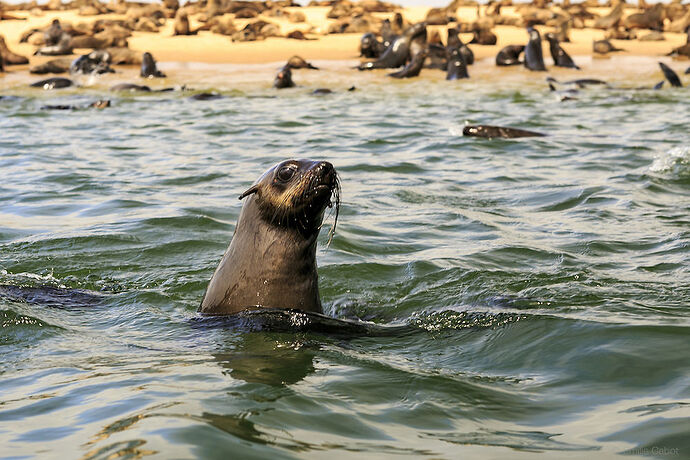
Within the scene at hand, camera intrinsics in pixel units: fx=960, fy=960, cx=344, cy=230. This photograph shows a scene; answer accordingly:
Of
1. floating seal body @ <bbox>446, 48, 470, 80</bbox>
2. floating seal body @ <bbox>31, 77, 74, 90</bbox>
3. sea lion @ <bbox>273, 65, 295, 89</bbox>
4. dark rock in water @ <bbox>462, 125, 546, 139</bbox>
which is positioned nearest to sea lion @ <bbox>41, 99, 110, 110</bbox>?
sea lion @ <bbox>273, 65, 295, 89</bbox>

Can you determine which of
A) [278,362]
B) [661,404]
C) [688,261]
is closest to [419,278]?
[688,261]

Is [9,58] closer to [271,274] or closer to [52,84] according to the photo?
[52,84]

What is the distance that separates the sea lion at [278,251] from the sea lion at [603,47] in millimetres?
29463

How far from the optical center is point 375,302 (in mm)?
5453

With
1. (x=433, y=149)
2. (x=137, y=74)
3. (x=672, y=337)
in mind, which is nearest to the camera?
(x=672, y=337)

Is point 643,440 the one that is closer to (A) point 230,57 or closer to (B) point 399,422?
(B) point 399,422

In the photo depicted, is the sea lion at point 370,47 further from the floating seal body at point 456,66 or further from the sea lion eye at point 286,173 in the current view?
the sea lion eye at point 286,173

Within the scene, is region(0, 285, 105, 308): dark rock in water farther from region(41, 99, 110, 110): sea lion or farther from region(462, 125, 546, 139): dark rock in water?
region(41, 99, 110, 110): sea lion

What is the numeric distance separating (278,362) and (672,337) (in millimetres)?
1733

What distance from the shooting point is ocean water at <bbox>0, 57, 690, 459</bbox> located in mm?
3104

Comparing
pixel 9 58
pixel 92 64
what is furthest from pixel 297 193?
pixel 9 58

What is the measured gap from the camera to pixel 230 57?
31672mm

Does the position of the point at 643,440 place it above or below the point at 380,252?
above

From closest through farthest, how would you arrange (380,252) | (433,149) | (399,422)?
(399,422) → (380,252) → (433,149)
